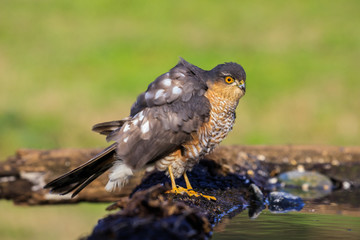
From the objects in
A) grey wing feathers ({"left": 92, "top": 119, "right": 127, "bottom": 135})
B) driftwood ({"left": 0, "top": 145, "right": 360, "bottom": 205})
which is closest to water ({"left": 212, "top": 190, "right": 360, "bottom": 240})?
grey wing feathers ({"left": 92, "top": 119, "right": 127, "bottom": 135})

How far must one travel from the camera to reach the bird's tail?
4.49 meters

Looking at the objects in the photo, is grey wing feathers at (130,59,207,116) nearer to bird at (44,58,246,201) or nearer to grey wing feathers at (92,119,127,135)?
bird at (44,58,246,201)

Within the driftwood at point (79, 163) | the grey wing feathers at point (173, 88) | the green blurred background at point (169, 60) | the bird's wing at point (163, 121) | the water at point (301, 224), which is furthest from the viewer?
the green blurred background at point (169, 60)

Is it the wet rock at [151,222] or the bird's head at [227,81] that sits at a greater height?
the bird's head at [227,81]

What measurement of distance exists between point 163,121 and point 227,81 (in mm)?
660

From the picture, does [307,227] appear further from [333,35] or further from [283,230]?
[333,35]

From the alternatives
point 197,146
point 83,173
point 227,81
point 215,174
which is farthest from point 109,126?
point 215,174

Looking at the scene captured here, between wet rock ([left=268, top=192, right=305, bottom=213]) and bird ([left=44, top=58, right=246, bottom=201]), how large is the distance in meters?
0.70

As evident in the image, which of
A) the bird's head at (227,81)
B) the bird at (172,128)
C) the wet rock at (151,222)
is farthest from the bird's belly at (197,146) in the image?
the wet rock at (151,222)

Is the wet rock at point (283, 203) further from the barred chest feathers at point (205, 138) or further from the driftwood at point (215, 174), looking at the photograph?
the barred chest feathers at point (205, 138)

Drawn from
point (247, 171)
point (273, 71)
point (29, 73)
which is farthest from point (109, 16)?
point (247, 171)

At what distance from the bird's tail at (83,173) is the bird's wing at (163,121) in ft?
0.53

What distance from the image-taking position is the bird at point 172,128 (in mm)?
4488

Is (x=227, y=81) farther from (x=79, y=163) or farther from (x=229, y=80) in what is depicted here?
(x=79, y=163)
